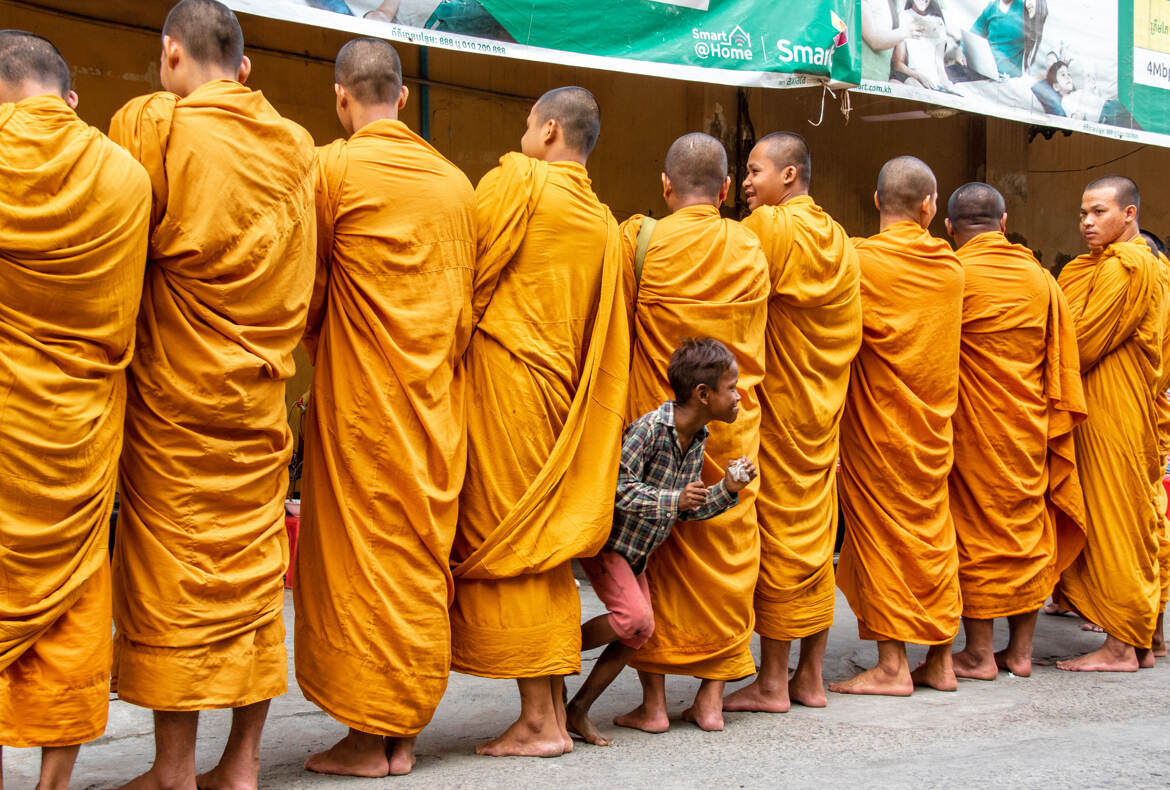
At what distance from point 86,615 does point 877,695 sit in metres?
3.07

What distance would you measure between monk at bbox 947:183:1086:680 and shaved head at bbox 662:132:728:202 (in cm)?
137

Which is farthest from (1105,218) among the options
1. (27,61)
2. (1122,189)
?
(27,61)

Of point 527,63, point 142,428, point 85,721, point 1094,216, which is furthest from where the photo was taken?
point 527,63

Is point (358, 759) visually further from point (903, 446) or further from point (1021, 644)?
point (1021, 644)

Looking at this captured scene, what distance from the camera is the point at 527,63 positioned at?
28.2ft

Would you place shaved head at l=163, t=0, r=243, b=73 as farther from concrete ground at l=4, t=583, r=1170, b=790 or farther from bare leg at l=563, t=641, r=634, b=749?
bare leg at l=563, t=641, r=634, b=749

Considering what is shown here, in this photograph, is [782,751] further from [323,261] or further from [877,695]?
[323,261]

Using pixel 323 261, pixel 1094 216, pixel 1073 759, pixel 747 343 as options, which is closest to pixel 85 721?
pixel 323 261

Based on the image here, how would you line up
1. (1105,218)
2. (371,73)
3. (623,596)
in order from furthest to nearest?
(1105,218)
(623,596)
(371,73)

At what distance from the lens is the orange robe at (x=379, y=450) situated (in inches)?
147

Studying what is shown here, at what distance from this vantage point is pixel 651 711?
4504 millimetres

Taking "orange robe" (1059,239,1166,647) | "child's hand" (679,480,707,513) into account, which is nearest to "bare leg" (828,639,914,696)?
"orange robe" (1059,239,1166,647)

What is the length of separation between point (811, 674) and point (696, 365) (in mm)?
1420

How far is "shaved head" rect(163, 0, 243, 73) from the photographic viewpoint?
140 inches
